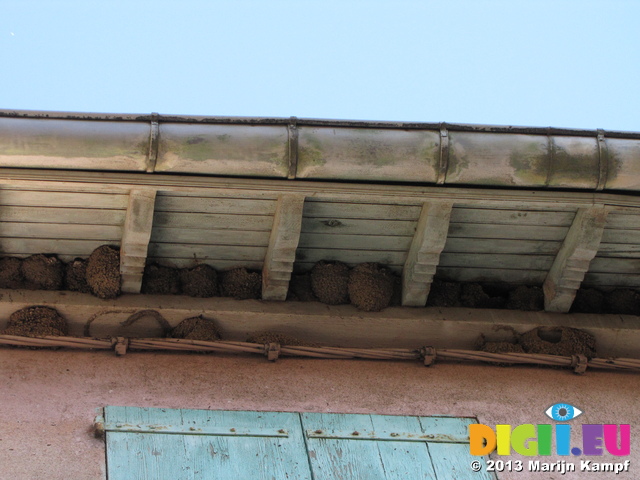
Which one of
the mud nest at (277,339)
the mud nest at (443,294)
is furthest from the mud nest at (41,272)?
the mud nest at (443,294)

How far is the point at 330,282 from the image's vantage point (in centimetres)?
629

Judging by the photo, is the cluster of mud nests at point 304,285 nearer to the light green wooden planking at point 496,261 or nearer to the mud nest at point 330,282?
the mud nest at point 330,282

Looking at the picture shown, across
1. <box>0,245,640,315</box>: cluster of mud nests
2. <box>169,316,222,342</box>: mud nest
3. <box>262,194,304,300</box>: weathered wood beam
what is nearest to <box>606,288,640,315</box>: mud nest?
<box>0,245,640,315</box>: cluster of mud nests

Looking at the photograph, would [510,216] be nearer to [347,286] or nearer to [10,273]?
[347,286]

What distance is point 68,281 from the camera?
20.2ft

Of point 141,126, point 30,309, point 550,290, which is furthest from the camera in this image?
point 550,290

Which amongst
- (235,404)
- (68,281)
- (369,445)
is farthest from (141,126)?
(369,445)

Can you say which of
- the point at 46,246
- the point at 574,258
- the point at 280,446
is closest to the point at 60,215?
the point at 46,246

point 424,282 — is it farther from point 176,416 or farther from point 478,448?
point 176,416

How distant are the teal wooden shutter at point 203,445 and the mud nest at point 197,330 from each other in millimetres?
Answer: 555

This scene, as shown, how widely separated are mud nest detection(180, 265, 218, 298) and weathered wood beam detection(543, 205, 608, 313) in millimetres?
2112

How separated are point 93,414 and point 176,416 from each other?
17.5 inches

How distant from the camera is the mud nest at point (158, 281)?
6215 millimetres

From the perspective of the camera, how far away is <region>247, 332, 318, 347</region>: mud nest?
6148mm
